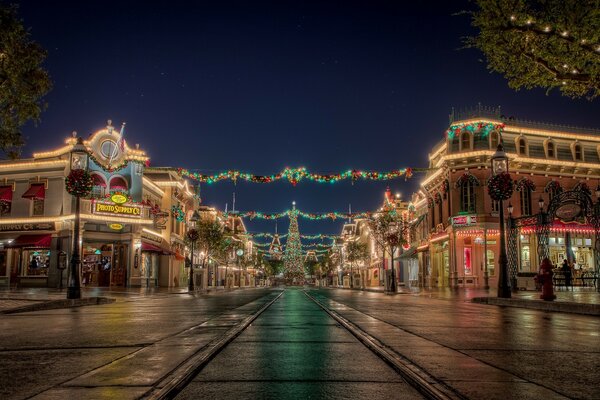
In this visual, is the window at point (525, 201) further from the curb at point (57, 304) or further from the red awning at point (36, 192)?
the red awning at point (36, 192)

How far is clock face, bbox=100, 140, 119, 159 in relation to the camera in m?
40.2

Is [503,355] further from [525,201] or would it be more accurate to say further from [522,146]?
[522,146]

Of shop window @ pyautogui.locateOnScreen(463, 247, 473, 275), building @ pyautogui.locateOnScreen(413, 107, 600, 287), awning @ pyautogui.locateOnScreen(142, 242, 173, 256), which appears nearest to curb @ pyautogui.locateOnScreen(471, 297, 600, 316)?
building @ pyautogui.locateOnScreen(413, 107, 600, 287)

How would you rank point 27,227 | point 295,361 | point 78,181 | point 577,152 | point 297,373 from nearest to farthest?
1. point 297,373
2. point 295,361
3. point 78,181
4. point 27,227
5. point 577,152

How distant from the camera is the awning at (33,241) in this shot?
1471 inches

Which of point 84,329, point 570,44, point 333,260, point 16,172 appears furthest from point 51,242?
point 333,260

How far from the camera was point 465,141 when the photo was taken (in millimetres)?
44531

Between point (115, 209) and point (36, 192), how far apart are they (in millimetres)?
5557

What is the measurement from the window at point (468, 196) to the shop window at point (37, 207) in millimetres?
33050

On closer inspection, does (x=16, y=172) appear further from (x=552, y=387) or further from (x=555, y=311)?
(x=552, y=387)

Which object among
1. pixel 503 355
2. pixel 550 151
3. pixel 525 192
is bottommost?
pixel 503 355

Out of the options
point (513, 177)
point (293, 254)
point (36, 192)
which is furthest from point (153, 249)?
point (293, 254)

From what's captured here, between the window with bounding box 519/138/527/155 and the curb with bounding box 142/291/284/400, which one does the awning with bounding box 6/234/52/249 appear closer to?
the curb with bounding box 142/291/284/400

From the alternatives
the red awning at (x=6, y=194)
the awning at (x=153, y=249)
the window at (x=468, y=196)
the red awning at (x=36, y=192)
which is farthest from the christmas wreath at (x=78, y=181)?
the window at (x=468, y=196)
